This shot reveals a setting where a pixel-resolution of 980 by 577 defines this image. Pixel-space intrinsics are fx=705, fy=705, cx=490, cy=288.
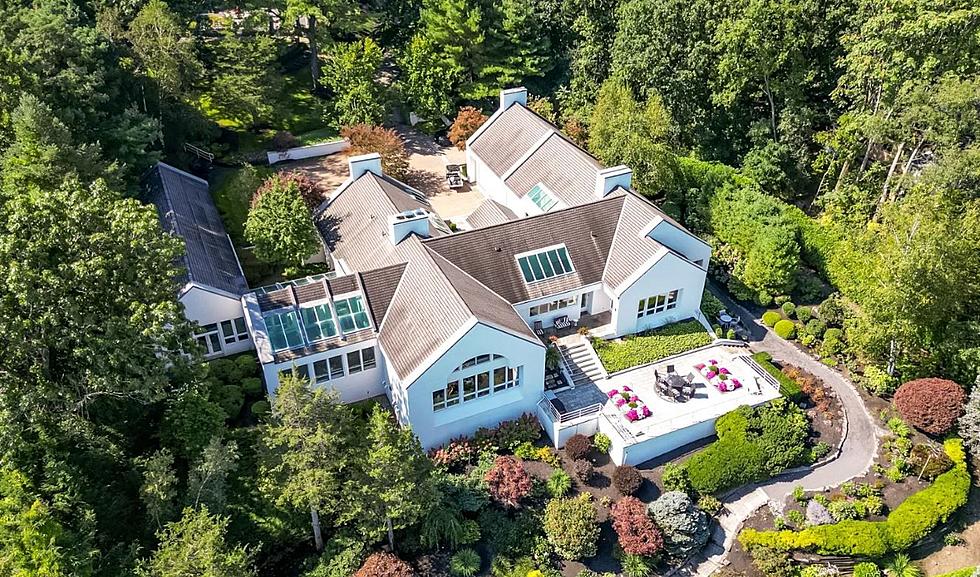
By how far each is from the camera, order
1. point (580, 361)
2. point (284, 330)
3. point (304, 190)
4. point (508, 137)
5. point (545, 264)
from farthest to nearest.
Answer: point (508, 137) < point (304, 190) < point (545, 264) < point (580, 361) < point (284, 330)

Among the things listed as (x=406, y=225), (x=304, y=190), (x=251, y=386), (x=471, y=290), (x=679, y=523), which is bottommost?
(x=679, y=523)

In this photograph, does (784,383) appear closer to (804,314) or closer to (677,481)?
(804,314)

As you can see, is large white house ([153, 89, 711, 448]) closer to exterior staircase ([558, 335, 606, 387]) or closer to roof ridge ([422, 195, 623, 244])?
roof ridge ([422, 195, 623, 244])

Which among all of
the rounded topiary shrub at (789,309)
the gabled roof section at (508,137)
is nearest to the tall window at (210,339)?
the gabled roof section at (508,137)

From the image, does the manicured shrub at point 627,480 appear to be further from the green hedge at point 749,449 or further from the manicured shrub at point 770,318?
the manicured shrub at point 770,318

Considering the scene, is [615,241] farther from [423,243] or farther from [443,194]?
[443,194]

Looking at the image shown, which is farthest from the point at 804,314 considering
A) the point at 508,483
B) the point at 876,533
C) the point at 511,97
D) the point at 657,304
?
the point at 511,97

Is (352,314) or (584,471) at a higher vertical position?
(352,314)
